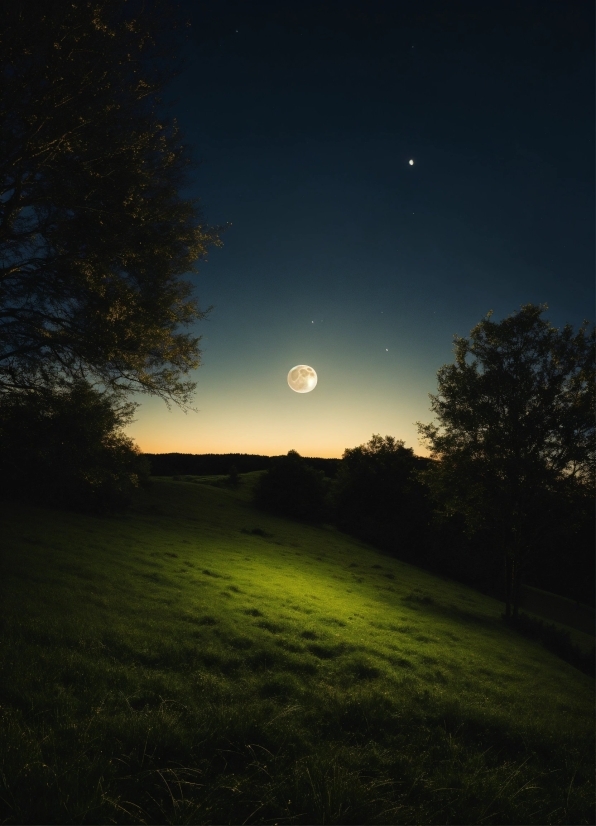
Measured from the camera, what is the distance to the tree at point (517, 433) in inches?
885

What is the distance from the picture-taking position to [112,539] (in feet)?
77.2

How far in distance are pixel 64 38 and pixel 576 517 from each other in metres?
29.3

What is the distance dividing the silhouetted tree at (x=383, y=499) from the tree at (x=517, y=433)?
32100 millimetres

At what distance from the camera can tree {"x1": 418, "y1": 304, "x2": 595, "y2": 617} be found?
22469 mm

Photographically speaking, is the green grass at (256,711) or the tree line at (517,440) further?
the tree line at (517,440)

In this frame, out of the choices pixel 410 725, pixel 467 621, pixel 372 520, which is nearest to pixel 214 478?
pixel 372 520

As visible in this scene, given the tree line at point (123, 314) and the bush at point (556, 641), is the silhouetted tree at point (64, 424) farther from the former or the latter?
the bush at point (556, 641)

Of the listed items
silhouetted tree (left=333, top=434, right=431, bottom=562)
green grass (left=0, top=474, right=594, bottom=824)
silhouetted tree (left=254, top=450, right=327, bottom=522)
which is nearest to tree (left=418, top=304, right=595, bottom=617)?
green grass (left=0, top=474, right=594, bottom=824)

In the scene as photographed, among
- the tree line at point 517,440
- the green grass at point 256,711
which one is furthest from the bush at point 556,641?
the green grass at point 256,711

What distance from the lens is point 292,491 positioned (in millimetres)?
60875

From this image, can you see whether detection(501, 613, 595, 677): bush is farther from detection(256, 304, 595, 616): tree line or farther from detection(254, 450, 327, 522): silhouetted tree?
detection(254, 450, 327, 522): silhouetted tree

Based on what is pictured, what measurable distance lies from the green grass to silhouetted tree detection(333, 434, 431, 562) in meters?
40.3

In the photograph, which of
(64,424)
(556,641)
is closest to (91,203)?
(64,424)

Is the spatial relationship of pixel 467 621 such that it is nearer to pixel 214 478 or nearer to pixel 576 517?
pixel 576 517
